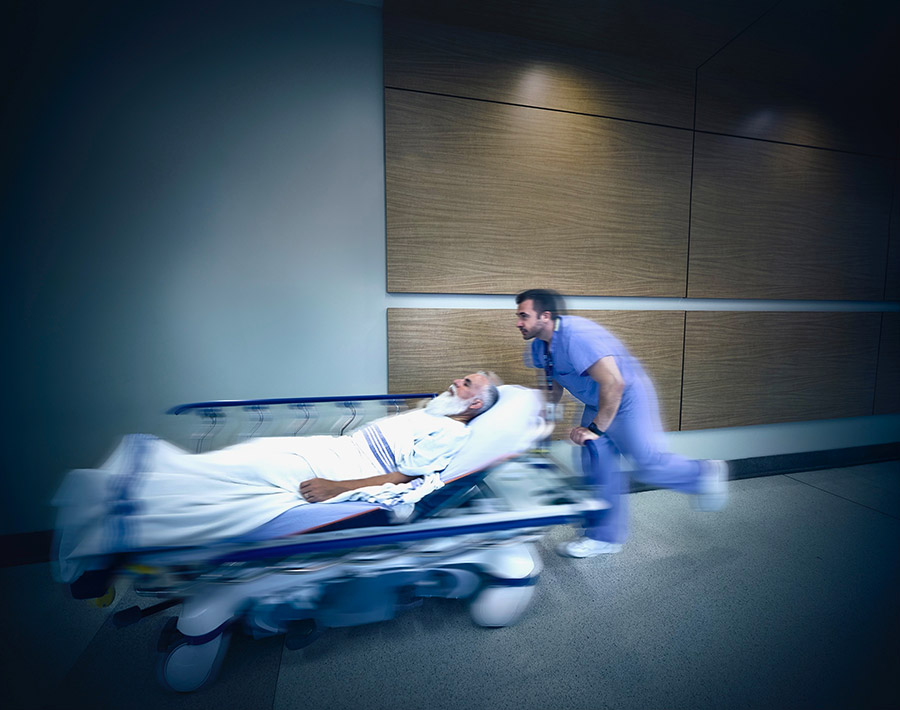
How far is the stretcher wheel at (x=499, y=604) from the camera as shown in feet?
3.94

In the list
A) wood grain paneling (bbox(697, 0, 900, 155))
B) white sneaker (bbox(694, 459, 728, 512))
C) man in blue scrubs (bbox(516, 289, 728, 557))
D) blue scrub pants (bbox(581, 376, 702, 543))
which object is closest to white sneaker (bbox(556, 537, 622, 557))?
man in blue scrubs (bbox(516, 289, 728, 557))

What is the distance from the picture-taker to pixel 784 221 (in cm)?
231

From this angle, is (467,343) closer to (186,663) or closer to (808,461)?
(186,663)

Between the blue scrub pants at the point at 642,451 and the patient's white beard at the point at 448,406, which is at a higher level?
the patient's white beard at the point at 448,406

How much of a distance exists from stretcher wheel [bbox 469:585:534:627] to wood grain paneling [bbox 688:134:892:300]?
6.64ft

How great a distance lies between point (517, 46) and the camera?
1840 mm

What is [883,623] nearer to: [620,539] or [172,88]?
[620,539]

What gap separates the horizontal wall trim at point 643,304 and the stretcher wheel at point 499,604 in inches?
51.4

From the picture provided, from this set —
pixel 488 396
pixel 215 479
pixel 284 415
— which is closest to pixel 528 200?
pixel 488 396

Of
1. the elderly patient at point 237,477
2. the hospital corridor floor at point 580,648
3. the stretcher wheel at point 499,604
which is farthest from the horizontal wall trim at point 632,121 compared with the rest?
the hospital corridor floor at point 580,648

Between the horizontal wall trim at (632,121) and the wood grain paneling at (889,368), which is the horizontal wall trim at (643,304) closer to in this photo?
the wood grain paneling at (889,368)

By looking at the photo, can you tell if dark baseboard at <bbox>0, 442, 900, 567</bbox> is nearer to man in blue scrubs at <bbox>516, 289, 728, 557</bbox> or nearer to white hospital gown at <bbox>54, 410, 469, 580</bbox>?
man in blue scrubs at <bbox>516, 289, 728, 557</bbox>

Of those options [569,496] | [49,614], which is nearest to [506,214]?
[569,496]

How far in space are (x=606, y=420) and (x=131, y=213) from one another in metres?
2.24
